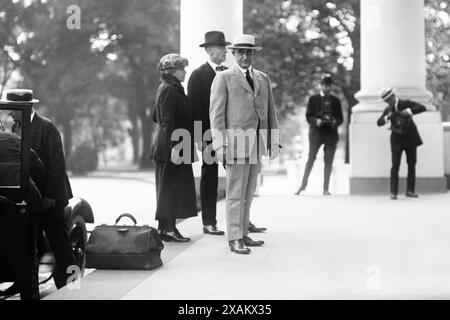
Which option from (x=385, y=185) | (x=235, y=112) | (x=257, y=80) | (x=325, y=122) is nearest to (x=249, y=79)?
(x=257, y=80)

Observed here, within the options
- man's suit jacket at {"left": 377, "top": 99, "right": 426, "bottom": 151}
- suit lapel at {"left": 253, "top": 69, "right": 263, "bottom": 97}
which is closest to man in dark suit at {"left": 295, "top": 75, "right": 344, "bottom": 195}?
man's suit jacket at {"left": 377, "top": 99, "right": 426, "bottom": 151}

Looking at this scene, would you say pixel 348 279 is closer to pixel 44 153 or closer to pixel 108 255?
pixel 108 255

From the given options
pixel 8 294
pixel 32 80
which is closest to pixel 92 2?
pixel 32 80

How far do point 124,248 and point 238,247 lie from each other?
1.37 meters

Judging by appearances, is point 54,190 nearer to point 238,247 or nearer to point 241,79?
point 238,247

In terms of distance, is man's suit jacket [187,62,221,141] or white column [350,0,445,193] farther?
white column [350,0,445,193]

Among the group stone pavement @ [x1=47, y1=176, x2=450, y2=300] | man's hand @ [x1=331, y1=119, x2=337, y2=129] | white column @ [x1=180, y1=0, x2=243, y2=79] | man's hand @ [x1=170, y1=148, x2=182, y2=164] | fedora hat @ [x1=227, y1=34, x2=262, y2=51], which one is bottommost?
stone pavement @ [x1=47, y1=176, x2=450, y2=300]

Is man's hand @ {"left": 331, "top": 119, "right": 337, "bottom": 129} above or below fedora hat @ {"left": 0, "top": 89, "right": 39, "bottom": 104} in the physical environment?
below

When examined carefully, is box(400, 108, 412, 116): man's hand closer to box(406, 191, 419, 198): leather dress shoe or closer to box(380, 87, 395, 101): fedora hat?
box(380, 87, 395, 101): fedora hat

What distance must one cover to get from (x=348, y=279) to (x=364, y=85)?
9.15 metres

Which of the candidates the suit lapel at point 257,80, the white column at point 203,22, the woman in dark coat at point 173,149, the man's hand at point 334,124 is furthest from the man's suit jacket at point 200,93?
the man's hand at point 334,124

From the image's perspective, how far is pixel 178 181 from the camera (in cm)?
897

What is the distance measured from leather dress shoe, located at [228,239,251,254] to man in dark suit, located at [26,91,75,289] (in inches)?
73.6

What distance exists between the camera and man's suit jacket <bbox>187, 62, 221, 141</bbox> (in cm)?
944
